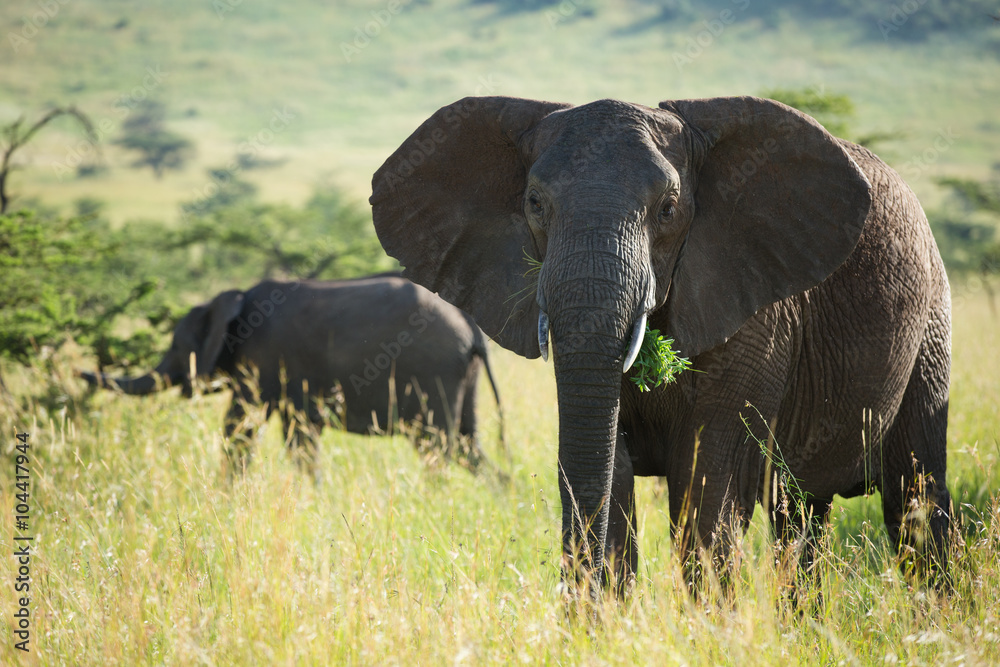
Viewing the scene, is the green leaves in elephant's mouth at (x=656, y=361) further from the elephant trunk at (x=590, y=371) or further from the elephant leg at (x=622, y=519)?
the elephant leg at (x=622, y=519)

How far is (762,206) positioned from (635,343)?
Result: 977 millimetres

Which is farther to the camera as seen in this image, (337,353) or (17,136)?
(17,136)

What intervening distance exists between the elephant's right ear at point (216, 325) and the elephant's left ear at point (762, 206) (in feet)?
17.4

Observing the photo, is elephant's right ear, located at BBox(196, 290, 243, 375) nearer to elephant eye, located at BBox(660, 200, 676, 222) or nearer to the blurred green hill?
elephant eye, located at BBox(660, 200, 676, 222)

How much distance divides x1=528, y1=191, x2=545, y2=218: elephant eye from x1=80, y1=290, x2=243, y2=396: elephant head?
5.08m

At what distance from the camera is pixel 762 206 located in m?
3.36

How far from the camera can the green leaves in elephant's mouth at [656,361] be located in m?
3.00

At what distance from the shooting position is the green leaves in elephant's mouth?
300 cm

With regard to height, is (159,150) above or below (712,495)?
above

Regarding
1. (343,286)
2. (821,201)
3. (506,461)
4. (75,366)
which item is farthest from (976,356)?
(75,366)

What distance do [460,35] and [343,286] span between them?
175 meters

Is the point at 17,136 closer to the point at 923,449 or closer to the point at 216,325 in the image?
the point at 216,325
